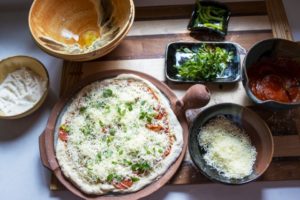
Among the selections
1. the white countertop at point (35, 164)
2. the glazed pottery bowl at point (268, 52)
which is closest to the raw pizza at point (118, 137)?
the white countertop at point (35, 164)

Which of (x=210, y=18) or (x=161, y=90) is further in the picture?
(x=210, y=18)

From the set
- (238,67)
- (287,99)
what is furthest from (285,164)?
(238,67)

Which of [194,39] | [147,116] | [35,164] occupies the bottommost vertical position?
[35,164]

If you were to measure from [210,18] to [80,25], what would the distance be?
56 cm

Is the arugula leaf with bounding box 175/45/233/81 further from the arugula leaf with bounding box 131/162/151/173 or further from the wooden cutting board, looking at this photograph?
the arugula leaf with bounding box 131/162/151/173

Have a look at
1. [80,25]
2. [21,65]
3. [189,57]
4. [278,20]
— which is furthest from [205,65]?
[21,65]

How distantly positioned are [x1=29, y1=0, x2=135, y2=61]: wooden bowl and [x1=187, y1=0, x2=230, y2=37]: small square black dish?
30cm

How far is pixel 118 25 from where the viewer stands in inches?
57.3

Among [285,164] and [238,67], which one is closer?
[285,164]

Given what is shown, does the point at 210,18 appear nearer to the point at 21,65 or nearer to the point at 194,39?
the point at 194,39

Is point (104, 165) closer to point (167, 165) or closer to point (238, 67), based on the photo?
point (167, 165)

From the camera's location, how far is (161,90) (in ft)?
4.62

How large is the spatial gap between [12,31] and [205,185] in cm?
108

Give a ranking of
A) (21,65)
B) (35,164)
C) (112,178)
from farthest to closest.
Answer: (21,65) < (35,164) < (112,178)
